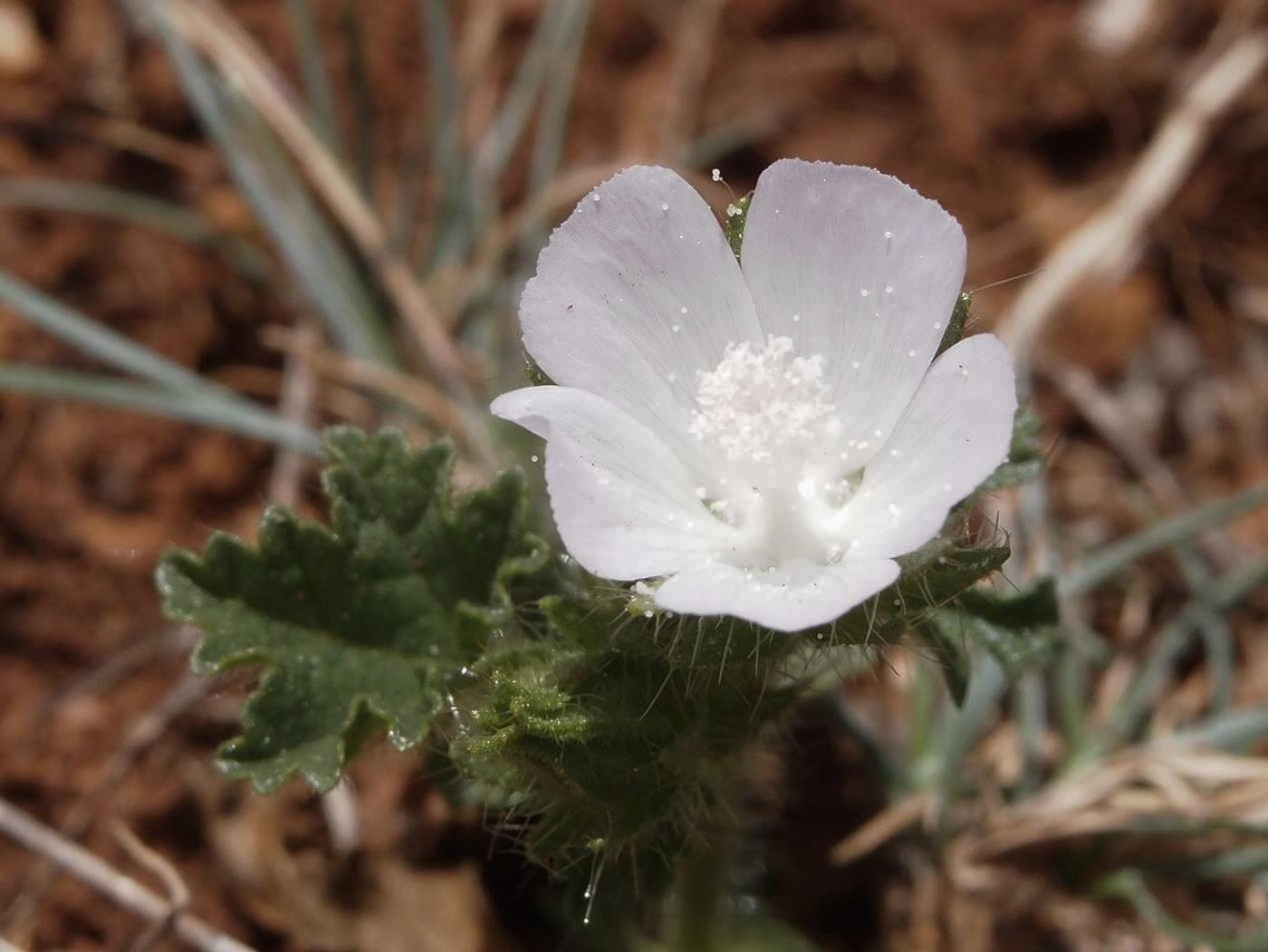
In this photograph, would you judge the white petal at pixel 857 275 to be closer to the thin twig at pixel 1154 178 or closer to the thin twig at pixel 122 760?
the thin twig at pixel 122 760

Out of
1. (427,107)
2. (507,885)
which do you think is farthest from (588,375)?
(427,107)

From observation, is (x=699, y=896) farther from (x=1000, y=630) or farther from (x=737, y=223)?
(x=737, y=223)

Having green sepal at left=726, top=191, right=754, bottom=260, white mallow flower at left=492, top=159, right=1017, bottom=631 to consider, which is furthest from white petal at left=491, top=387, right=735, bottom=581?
green sepal at left=726, top=191, right=754, bottom=260

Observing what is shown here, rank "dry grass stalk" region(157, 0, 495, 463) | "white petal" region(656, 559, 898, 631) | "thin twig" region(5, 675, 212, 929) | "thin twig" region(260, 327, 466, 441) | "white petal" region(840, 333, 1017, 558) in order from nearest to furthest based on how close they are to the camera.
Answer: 1. "white petal" region(656, 559, 898, 631)
2. "white petal" region(840, 333, 1017, 558)
3. "thin twig" region(5, 675, 212, 929)
4. "thin twig" region(260, 327, 466, 441)
5. "dry grass stalk" region(157, 0, 495, 463)

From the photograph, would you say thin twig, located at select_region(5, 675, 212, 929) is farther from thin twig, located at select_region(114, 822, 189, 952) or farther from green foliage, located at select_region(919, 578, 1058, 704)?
green foliage, located at select_region(919, 578, 1058, 704)

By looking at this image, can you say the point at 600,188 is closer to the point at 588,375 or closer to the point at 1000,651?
the point at 588,375

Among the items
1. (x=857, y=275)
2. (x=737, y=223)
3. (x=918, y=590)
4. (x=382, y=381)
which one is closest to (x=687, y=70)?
(x=382, y=381)
